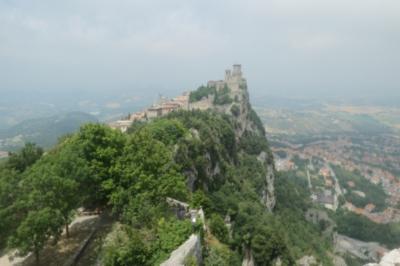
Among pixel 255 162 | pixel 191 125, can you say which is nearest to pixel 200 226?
pixel 191 125

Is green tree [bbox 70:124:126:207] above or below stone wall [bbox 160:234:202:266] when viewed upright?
above

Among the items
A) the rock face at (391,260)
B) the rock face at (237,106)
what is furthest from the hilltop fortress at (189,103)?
the rock face at (391,260)

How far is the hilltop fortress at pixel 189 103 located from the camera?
67125mm

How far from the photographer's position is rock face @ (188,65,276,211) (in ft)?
220

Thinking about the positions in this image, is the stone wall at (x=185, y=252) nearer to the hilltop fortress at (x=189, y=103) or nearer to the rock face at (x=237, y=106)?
the rock face at (x=237, y=106)

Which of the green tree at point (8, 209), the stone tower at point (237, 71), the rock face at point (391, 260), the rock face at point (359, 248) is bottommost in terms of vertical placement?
the rock face at point (359, 248)

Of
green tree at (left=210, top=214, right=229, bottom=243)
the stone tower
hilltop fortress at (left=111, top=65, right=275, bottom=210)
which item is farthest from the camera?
the stone tower

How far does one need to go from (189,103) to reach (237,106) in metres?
10.8

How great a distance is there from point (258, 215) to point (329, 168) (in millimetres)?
123147

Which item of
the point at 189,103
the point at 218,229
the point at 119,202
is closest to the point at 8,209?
the point at 119,202

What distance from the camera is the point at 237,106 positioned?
74.8m

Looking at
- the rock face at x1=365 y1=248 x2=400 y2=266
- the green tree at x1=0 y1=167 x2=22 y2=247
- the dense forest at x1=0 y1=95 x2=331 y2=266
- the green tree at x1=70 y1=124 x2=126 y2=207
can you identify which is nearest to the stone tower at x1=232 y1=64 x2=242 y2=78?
the dense forest at x1=0 y1=95 x2=331 y2=266

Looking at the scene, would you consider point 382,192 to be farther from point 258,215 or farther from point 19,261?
point 19,261

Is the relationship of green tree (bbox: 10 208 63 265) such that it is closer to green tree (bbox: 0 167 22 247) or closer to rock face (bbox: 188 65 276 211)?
green tree (bbox: 0 167 22 247)
